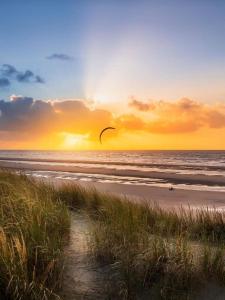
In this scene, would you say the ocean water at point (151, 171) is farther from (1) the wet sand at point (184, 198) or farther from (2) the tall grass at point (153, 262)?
(2) the tall grass at point (153, 262)

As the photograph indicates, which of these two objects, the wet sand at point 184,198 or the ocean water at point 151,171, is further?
the ocean water at point 151,171

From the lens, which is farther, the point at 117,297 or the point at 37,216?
the point at 37,216

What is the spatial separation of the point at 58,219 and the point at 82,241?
742mm

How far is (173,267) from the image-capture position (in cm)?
618

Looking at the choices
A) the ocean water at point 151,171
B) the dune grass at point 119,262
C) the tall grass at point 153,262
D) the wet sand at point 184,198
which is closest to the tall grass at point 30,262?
the dune grass at point 119,262

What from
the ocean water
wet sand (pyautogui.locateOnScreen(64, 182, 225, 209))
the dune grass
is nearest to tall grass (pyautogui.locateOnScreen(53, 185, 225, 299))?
the dune grass

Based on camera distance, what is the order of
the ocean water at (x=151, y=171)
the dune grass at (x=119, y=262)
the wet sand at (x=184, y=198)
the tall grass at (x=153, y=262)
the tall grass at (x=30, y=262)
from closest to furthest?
the tall grass at (x=30, y=262) → the dune grass at (x=119, y=262) → the tall grass at (x=153, y=262) → the wet sand at (x=184, y=198) → the ocean water at (x=151, y=171)

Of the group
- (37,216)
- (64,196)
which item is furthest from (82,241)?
(64,196)

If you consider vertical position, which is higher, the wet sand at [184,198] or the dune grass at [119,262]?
the dune grass at [119,262]

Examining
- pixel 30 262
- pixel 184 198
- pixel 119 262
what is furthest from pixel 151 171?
pixel 30 262

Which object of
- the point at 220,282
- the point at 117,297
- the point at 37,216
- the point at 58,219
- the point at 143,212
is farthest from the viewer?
the point at 143,212

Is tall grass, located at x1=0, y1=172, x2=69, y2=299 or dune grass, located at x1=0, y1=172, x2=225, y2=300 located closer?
tall grass, located at x1=0, y1=172, x2=69, y2=299

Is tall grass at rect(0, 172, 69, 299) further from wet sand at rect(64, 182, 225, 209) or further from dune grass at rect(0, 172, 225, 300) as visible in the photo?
wet sand at rect(64, 182, 225, 209)

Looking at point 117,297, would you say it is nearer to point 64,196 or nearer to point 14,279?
point 14,279
